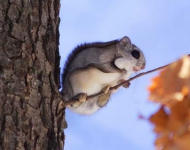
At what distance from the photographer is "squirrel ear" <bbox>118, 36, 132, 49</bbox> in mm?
2325

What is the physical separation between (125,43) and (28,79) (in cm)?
110

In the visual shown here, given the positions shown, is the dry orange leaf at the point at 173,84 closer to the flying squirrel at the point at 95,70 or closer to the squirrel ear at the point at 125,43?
the flying squirrel at the point at 95,70

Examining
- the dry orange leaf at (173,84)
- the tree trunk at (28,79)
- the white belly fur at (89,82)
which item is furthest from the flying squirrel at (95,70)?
the dry orange leaf at (173,84)

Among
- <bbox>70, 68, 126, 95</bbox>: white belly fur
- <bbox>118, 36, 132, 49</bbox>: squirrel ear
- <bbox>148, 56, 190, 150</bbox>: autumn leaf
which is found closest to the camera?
<bbox>148, 56, 190, 150</bbox>: autumn leaf

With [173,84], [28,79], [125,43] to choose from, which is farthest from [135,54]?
[173,84]

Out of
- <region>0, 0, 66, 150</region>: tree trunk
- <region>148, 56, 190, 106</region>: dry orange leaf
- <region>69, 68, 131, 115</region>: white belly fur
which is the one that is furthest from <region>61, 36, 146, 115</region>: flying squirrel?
<region>148, 56, 190, 106</region>: dry orange leaf

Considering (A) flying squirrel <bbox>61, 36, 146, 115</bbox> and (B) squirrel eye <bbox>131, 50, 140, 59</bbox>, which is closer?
(A) flying squirrel <bbox>61, 36, 146, 115</bbox>

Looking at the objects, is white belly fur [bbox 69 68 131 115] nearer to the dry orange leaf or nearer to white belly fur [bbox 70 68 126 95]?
white belly fur [bbox 70 68 126 95]

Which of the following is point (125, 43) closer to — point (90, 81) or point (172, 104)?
point (90, 81)

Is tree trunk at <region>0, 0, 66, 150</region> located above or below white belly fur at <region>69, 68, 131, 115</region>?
below

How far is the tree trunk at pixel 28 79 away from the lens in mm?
1280

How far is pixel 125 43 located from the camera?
2393 millimetres

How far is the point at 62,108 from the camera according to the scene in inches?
57.9

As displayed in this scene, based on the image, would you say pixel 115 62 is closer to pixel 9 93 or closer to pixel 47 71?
pixel 47 71
